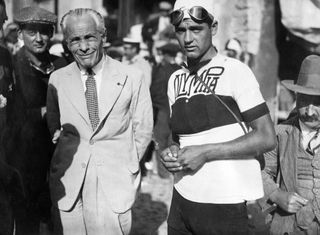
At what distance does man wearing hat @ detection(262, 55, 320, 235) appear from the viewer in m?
3.17

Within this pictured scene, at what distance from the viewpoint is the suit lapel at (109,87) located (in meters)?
3.52

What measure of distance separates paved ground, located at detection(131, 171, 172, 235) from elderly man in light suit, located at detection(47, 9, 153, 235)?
188cm

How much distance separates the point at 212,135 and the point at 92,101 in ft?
3.75

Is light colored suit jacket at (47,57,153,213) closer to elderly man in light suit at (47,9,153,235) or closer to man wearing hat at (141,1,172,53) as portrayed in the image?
elderly man in light suit at (47,9,153,235)

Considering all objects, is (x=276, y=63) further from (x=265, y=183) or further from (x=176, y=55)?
(x=265, y=183)

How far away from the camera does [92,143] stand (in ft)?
11.6

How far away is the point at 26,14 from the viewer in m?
4.38

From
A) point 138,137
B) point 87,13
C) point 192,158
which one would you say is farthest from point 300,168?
point 87,13

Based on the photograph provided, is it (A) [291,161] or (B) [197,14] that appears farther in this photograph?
(A) [291,161]

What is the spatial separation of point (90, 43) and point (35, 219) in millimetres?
1668

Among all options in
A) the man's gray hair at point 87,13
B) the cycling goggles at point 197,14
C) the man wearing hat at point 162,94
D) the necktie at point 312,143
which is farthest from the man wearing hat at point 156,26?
the cycling goggles at point 197,14

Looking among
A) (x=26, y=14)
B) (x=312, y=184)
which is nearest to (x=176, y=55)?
(x=26, y=14)

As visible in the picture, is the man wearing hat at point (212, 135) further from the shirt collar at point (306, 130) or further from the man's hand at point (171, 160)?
the shirt collar at point (306, 130)

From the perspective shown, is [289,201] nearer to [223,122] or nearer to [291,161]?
[291,161]
